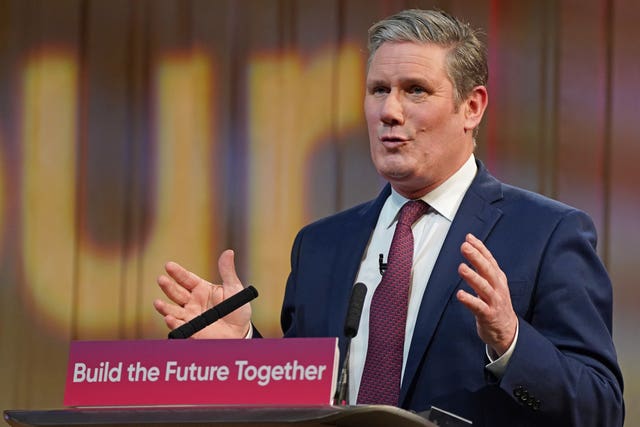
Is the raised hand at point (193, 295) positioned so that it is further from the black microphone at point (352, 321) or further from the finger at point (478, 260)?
the finger at point (478, 260)

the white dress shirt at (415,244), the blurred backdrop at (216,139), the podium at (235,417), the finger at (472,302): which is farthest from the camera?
the blurred backdrop at (216,139)

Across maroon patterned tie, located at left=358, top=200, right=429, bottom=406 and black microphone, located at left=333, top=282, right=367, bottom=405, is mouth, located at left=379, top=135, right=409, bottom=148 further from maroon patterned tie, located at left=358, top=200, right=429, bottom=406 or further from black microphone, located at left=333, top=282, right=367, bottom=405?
black microphone, located at left=333, top=282, right=367, bottom=405

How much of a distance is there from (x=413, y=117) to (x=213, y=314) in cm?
73

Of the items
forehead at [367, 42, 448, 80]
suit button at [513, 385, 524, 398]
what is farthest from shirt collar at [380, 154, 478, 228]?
suit button at [513, 385, 524, 398]

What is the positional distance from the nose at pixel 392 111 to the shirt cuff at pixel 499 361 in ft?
2.07

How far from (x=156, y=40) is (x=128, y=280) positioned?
106 cm

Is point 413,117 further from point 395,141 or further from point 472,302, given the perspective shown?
point 472,302

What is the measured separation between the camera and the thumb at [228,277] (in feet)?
7.53

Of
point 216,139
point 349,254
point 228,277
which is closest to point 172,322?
point 228,277

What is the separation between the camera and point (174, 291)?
89.9 inches

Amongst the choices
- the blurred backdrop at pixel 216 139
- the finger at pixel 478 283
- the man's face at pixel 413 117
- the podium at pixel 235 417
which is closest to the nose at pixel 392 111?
the man's face at pixel 413 117

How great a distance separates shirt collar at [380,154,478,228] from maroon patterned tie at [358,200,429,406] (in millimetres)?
122

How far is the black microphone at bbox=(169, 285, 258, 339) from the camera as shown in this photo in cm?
208

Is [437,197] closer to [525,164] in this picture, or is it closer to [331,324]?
[331,324]
